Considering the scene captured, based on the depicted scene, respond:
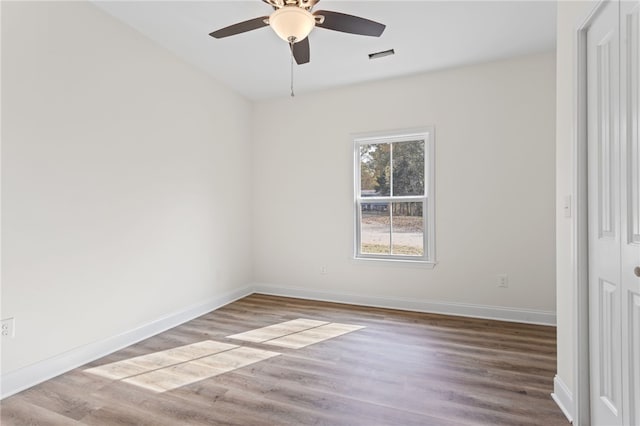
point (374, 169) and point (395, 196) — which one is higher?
point (374, 169)

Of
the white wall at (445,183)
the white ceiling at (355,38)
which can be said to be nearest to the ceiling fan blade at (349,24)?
the white ceiling at (355,38)

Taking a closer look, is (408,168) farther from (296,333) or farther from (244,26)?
(244,26)

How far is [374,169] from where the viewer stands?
13.0 ft

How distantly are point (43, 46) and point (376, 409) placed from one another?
3417 millimetres

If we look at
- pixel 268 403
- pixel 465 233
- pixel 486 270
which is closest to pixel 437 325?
pixel 486 270

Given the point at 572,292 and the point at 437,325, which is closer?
the point at 572,292

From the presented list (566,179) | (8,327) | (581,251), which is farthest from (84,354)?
(566,179)

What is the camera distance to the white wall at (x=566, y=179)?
168 centimetres

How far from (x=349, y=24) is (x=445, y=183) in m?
2.24

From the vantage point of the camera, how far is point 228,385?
82.6 inches

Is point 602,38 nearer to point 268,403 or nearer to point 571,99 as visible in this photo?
point 571,99

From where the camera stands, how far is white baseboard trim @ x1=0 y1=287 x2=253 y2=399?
2012 mm

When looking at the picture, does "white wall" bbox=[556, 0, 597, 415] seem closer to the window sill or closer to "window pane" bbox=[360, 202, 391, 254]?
the window sill

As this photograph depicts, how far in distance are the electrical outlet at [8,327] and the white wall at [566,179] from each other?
11.6 ft
